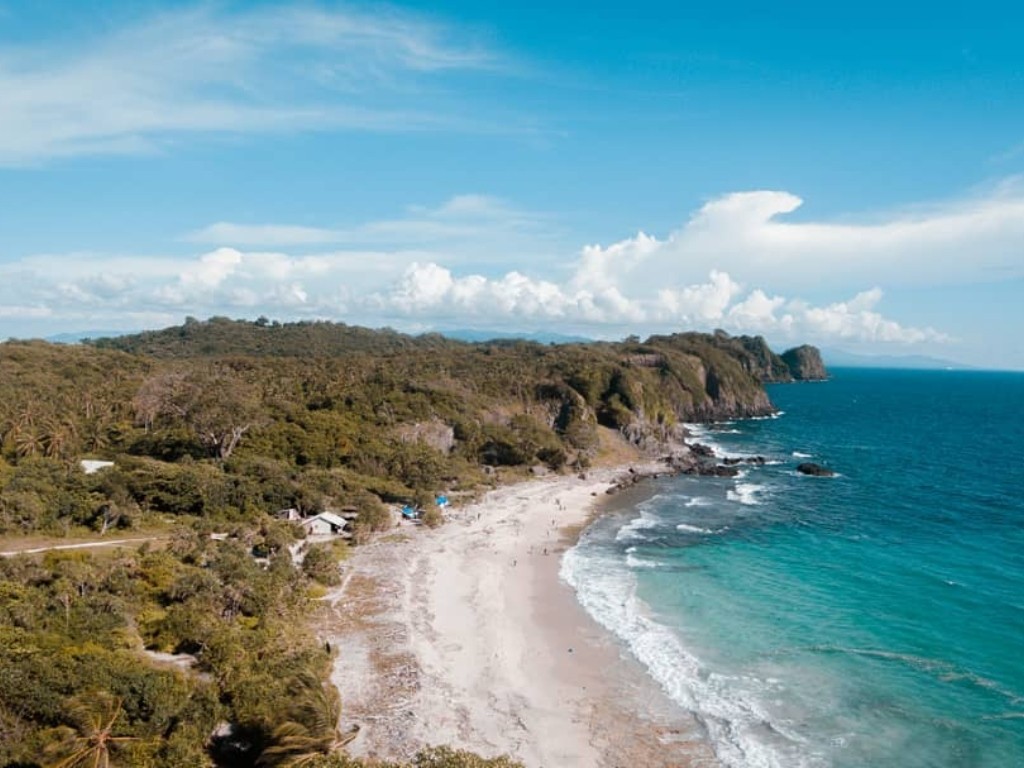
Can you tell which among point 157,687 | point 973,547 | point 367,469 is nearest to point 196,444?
point 367,469

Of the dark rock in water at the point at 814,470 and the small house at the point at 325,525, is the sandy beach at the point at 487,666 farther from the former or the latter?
the dark rock in water at the point at 814,470

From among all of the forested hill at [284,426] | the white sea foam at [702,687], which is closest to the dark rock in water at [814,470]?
the forested hill at [284,426]

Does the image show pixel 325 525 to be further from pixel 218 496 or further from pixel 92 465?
pixel 92 465

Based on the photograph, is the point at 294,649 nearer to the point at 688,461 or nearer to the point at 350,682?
the point at 350,682

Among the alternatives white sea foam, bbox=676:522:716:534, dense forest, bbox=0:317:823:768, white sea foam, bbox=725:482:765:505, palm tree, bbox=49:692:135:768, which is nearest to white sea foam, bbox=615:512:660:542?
white sea foam, bbox=676:522:716:534

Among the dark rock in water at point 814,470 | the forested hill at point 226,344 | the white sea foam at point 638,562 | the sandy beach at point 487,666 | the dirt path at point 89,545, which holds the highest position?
the forested hill at point 226,344

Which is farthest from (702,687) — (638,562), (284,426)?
(284,426)
